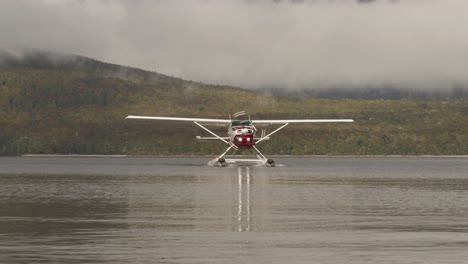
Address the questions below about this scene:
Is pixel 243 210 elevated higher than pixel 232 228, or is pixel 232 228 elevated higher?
pixel 243 210

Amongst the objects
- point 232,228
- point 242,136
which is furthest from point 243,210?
point 242,136

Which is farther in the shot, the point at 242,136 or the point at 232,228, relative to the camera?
the point at 242,136

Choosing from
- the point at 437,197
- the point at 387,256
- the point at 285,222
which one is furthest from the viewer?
the point at 437,197

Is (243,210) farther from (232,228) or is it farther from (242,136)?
(242,136)

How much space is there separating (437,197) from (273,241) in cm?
3674

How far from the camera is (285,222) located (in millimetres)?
50062

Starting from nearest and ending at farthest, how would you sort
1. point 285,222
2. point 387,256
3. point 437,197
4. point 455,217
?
point 387,256
point 285,222
point 455,217
point 437,197

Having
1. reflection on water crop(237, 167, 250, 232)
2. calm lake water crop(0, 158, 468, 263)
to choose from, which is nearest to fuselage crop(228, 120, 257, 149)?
reflection on water crop(237, 167, 250, 232)

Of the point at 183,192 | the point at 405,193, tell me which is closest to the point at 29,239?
the point at 183,192

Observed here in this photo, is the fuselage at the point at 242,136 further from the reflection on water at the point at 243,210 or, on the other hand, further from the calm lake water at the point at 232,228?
the calm lake water at the point at 232,228

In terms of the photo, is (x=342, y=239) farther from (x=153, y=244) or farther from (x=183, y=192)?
(x=183, y=192)

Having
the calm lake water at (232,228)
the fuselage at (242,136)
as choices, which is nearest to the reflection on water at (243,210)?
the calm lake water at (232,228)

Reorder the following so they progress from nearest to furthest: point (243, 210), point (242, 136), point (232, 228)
Result: point (232, 228) → point (243, 210) → point (242, 136)

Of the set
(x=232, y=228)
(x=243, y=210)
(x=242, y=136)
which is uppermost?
(x=242, y=136)
